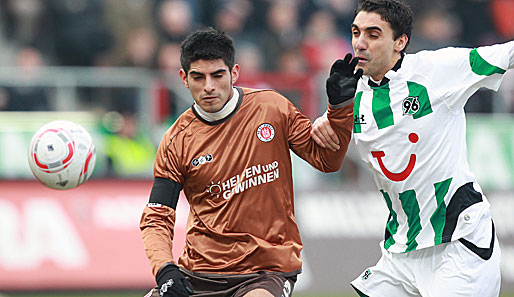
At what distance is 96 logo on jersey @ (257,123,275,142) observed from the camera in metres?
6.21

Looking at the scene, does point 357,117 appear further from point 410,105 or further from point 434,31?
point 434,31

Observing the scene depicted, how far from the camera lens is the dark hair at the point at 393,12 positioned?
6.30 meters

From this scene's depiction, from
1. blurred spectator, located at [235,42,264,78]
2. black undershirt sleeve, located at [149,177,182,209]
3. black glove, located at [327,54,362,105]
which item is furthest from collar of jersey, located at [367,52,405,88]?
blurred spectator, located at [235,42,264,78]

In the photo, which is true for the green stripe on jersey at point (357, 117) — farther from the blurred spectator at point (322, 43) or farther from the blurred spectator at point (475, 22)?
the blurred spectator at point (475, 22)

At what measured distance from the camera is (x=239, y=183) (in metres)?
6.16

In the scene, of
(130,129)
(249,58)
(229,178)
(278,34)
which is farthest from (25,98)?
(229,178)

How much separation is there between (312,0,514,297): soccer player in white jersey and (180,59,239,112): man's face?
97 cm

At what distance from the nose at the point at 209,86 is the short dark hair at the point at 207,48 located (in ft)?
0.46

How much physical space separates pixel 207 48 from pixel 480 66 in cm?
188

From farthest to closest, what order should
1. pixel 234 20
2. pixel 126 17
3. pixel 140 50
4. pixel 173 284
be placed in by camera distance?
pixel 126 17
pixel 234 20
pixel 140 50
pixel 173 284

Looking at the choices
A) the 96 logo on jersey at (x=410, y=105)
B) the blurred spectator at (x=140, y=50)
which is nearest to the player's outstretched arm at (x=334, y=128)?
the 96 logo on jersey at (x=410, y=105)

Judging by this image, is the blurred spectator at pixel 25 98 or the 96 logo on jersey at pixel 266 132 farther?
the blurred spectator at pixel 25 98

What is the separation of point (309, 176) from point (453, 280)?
630cm

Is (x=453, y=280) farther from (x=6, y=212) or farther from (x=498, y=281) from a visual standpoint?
(x=6, y=212)
